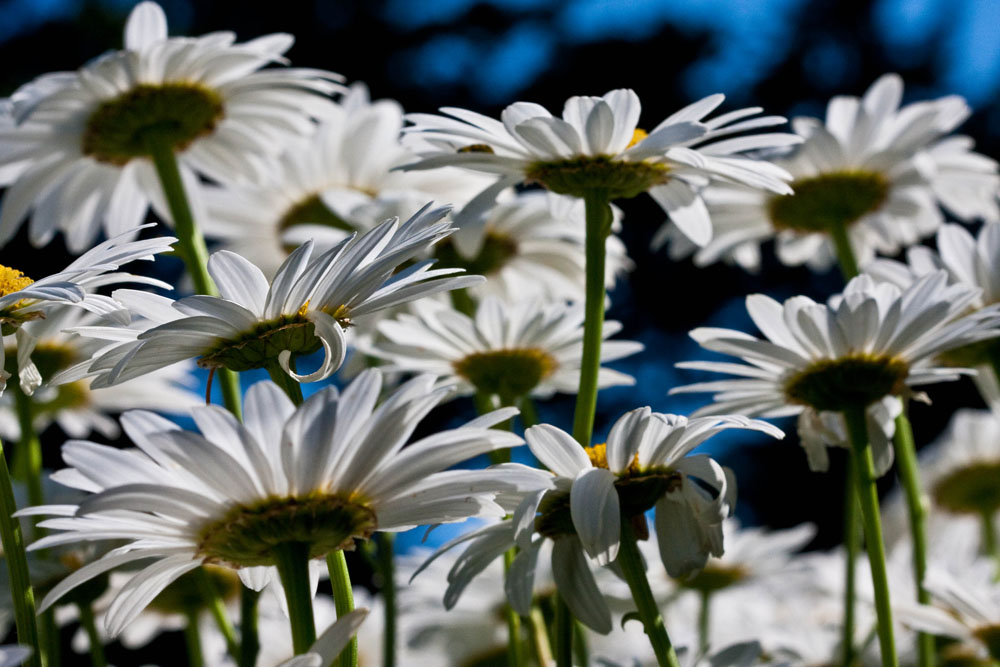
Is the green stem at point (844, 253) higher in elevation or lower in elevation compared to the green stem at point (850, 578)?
higher

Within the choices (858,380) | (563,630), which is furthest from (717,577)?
(563,630)

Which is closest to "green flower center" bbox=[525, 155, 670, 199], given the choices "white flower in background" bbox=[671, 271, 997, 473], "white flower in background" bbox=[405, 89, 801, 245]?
"white flower in background" bbox=[405, 89, 801, 245]

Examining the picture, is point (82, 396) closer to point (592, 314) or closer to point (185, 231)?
point (185, 231)

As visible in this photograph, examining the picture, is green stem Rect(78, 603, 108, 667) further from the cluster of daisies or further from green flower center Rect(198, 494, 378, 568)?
green flower center Rect(198, 494, 378, 568)

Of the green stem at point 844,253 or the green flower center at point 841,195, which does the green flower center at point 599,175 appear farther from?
the green flower center at point 841,195

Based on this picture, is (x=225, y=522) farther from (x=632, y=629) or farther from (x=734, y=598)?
(x=734, y=598)

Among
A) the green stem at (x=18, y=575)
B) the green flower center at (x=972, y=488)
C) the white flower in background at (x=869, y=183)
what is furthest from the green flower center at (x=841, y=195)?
the green stem at (x=18, y=575)
